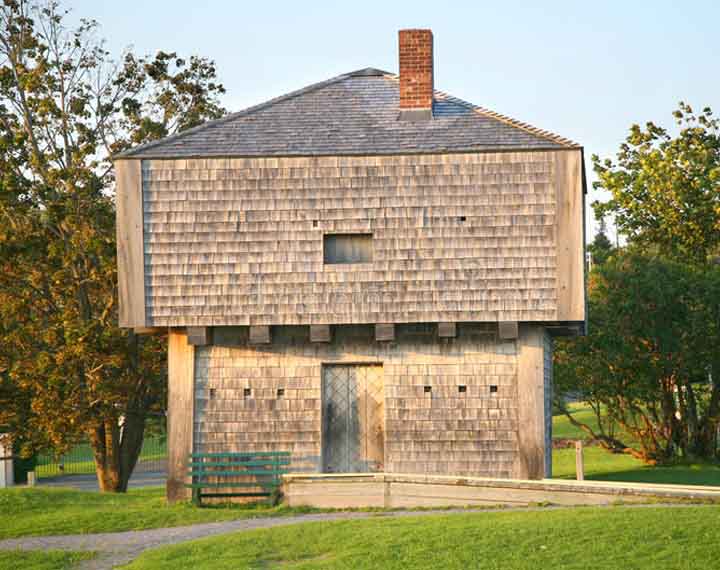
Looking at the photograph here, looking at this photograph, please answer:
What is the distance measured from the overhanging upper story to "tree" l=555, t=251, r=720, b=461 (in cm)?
1080

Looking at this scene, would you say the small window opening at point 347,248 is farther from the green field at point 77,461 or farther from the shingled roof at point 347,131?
the green field at point 77,461

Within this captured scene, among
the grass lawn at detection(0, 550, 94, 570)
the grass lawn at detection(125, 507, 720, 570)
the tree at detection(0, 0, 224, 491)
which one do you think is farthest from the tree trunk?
the grass lawn at detection(125, 507, 720, 570)

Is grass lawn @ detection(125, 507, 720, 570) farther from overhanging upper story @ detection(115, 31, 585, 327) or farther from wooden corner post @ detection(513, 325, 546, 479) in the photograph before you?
overhanging upper story @ detection(115, 31, 585, 327)

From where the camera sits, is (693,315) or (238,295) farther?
(693,315)

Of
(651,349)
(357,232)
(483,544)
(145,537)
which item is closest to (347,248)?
(357,232)

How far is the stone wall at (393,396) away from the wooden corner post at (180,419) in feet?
0.56

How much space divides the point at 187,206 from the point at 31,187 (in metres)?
8.56

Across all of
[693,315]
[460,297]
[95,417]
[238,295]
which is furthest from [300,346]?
[693,315]

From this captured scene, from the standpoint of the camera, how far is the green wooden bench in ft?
77.5

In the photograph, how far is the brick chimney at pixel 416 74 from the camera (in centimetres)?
2519

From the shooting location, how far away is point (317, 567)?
15.3 metres

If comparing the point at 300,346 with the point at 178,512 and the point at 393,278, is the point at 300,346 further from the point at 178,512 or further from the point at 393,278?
the point at 178,512

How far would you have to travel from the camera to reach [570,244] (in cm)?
2348

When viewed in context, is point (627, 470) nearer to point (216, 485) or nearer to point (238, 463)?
point (238, 463)
